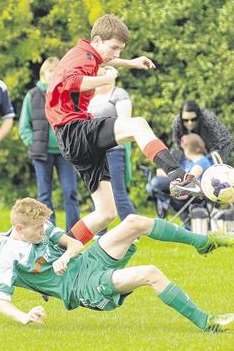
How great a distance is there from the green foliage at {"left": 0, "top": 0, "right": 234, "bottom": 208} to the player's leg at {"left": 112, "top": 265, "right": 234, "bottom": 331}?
10461mm

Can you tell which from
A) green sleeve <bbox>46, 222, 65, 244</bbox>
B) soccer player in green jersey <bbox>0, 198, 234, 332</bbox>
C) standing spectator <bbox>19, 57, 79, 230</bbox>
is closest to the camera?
soccer player in green jersey <bbox>0, 198, 234, 332</bbox>

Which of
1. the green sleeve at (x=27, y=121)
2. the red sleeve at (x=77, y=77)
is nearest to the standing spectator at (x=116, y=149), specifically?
Answer: the green sleeve at (x=27, y=121)

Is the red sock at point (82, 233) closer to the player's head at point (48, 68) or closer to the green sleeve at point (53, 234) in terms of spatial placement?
the green sleeve at point (53, 234)

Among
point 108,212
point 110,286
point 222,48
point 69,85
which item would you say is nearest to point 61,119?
point 69,85

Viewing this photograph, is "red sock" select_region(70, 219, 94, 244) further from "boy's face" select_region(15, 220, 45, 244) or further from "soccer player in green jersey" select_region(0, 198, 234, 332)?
"boy's face" select_region(15, 220, 45, 244)

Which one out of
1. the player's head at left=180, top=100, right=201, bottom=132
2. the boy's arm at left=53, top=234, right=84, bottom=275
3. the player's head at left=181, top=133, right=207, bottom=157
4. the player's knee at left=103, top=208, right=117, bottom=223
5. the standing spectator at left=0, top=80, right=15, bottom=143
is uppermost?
the boy's arm at left=53, top=234, right=84, bottom=275

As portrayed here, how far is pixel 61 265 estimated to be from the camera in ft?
29.6

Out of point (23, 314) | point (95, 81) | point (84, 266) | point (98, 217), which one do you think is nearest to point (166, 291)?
point (84, 266)

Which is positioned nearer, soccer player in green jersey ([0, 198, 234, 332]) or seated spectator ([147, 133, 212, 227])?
soccer player in green jersey ([0, 198, 234, 332])

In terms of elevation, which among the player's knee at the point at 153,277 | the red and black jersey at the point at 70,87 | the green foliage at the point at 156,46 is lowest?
the green foliage at the point at 156,46

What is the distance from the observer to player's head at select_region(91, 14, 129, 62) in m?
10.2

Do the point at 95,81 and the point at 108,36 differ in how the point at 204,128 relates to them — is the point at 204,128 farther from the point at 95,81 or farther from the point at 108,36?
the point at 95,81

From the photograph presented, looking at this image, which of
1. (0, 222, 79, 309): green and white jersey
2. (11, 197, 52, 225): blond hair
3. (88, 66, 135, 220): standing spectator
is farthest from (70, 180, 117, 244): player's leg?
(88, 66, 135, 220): standing spectator

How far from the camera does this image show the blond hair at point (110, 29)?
10.2 metres
